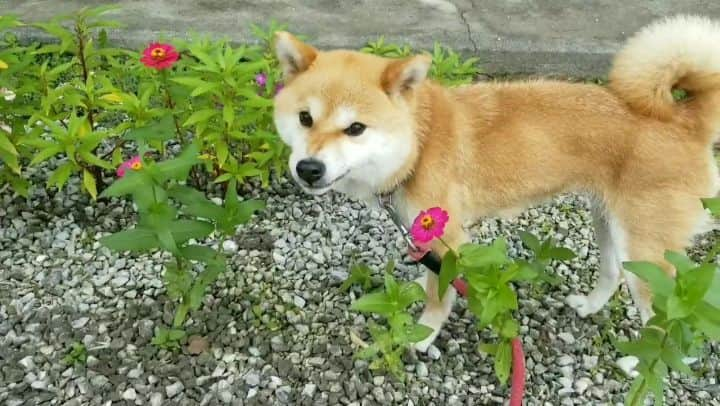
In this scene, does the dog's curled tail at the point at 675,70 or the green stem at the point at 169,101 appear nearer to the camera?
the dog's curled tail at the point at 675,70

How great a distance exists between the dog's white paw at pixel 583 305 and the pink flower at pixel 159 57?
5.97 feet

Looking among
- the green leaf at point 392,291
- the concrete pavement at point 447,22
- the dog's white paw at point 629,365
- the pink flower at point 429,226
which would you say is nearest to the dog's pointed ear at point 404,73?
the pink flower at point 429,226

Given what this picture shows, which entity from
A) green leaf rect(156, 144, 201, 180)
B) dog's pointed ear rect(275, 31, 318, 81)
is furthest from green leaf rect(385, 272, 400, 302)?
dog's pointed ear rect(275, 31, 318, 81)

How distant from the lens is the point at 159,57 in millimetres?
2676

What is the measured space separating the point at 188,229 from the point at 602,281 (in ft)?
5.37

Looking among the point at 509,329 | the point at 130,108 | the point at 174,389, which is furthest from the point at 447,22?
the point at 174,389

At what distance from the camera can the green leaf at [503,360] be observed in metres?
2.47

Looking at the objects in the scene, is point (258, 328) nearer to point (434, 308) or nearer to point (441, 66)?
point (434, 308)

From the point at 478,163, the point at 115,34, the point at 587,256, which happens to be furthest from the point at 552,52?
the point at 115,34

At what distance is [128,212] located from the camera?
133 inches

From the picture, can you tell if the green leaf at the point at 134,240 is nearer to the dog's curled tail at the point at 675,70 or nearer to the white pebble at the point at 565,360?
the white pebble at the point at 565,360

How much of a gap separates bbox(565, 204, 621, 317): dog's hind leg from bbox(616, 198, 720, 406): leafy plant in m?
0.86

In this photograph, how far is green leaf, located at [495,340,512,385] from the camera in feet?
8.09

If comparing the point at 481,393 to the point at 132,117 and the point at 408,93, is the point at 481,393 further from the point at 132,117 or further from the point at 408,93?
the point at 132,117
